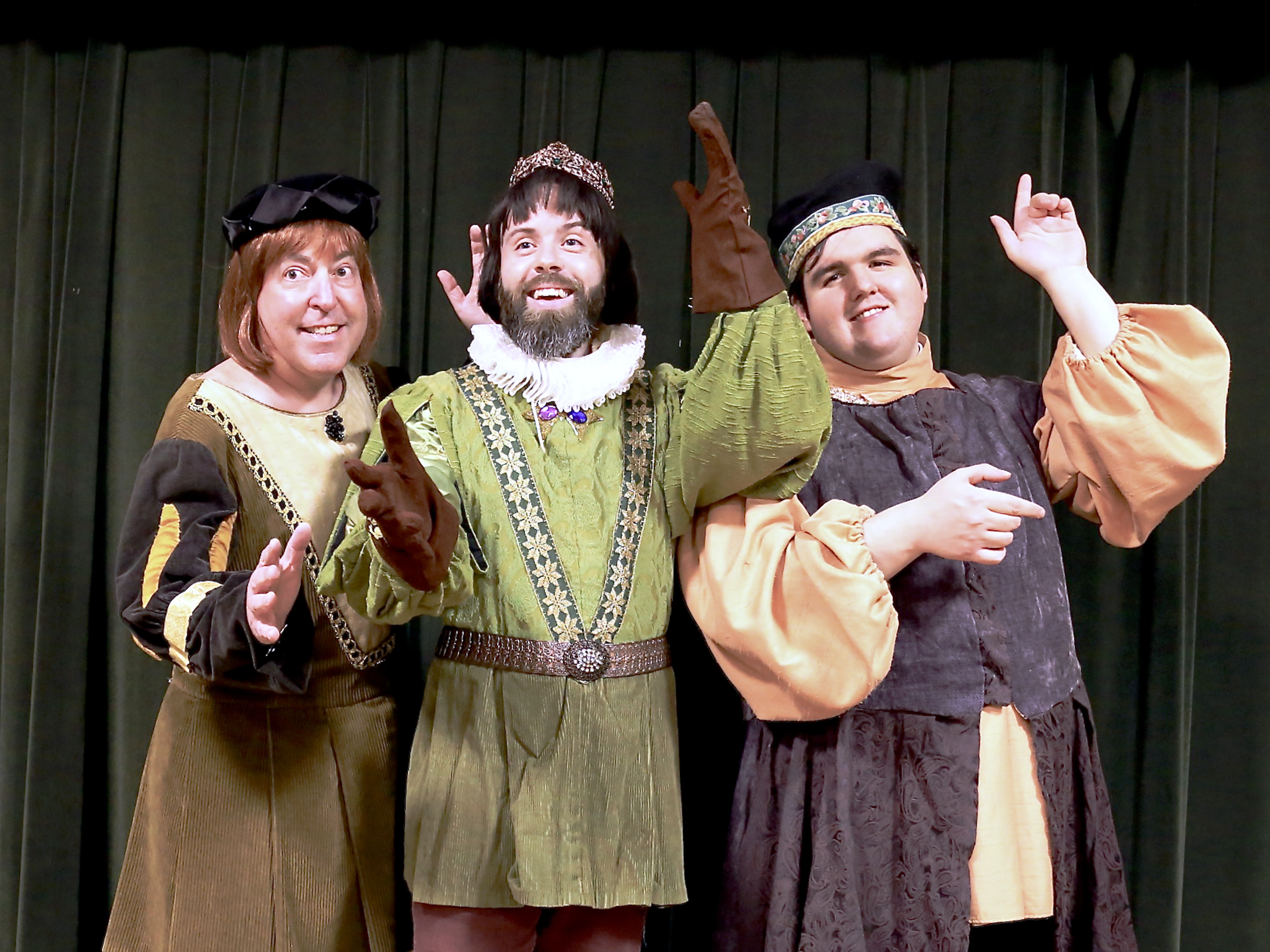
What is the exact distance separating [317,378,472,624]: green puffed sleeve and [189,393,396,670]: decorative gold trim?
22cm

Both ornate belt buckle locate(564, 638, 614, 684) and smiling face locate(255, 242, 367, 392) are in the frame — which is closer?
ornate belt buckle locate(564, 638, 614, 684)

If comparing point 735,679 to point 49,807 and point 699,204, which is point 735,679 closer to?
point 699,204

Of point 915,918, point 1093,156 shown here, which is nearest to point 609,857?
point 915,918

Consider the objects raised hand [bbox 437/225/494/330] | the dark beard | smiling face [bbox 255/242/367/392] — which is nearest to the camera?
the dark beard

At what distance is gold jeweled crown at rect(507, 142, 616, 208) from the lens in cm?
176

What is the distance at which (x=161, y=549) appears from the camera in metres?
1.71

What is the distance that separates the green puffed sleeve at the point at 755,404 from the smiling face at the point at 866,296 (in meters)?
0.32

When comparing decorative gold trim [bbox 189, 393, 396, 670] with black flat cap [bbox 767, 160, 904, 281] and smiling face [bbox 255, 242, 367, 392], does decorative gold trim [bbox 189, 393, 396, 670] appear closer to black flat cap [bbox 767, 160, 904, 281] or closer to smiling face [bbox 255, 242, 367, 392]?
smiling face [bbox 255, 242, 367, 392]

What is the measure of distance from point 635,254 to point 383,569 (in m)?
1.19

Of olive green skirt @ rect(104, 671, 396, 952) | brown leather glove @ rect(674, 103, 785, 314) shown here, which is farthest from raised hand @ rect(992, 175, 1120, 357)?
olive green skirt @ rect(104, 671, 396, 952)

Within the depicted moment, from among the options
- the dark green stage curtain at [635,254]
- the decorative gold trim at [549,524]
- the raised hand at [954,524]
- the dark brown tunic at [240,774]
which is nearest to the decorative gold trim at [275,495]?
the dark brown tunic at [240,774]

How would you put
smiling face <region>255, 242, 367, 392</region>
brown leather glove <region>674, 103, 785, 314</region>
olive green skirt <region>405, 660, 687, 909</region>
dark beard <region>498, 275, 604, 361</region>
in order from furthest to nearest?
1. smiling face <region>255, 242, 367, 392</region>
2. dark beard <region>498, 275, 604, 361</region>
3. olive green skirt <region>405, 660, 687, 909</region>
4. brown leather glove <region>674, 103, 785, 314</region>

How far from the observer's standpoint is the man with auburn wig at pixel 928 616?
161 cm

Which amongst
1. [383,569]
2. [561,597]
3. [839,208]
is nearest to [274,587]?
[383,569]
